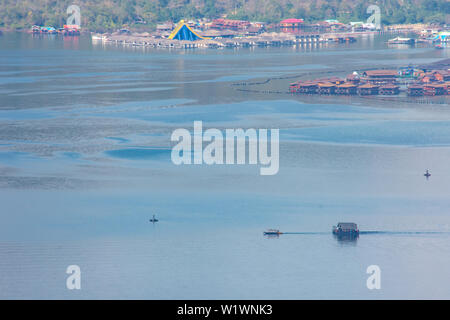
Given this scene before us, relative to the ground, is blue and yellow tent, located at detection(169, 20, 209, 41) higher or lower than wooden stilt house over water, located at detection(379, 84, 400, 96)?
higher

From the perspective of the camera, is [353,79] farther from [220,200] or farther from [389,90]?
[220,200]

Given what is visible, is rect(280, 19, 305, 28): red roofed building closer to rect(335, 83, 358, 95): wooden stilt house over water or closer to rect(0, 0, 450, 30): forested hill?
rect(0, 0, 450, 30): forested hill

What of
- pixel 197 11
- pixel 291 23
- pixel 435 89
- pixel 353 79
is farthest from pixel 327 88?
pixel 197 11

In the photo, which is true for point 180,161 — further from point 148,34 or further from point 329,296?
point 148,34

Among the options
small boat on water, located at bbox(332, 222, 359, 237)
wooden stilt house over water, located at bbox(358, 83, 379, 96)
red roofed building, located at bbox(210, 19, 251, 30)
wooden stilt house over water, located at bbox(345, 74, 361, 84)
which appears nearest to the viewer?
small boat on water, located at bbox(332, 222, 359, 237)

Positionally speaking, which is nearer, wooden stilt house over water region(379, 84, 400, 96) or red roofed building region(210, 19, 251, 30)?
wooden stilt house over water region(379, 84, 400, 96)

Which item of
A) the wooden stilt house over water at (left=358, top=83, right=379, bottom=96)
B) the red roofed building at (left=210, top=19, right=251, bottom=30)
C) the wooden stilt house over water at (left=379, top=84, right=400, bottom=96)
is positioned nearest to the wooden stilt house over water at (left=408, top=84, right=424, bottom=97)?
the wooden stilt house over water at (left=379, top=84, right=400, bottom=96)
